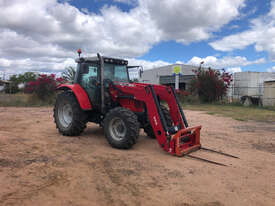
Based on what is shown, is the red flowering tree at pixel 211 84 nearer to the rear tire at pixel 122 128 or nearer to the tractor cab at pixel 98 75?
the tractor cab at pixel 98 75

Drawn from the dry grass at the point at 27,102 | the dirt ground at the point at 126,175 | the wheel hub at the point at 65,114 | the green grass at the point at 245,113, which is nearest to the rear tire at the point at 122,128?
the dirt ground at the point at 126,175

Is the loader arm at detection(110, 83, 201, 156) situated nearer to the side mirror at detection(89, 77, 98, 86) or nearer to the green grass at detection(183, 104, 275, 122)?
the side mirror at detection(89, 77, 98, 86)

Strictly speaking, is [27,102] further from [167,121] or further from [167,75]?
[167,75]

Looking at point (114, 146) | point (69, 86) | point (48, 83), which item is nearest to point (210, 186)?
point (114, 146)

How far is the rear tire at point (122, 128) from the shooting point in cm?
526

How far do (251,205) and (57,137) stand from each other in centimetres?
524

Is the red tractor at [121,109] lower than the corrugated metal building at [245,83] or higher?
lower

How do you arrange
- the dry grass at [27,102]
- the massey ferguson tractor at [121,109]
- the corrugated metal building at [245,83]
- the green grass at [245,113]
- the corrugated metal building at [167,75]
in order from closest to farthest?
the massey ferguson tractor at [121,109], the green grass at [245,113], the dry grass at [27,102], the corrugated metal building at [245,83], the corrugated metal building at [167,75]

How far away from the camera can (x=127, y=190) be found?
11.2 ft

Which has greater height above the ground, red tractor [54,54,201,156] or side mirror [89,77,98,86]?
side mirror [89,77,98,86]

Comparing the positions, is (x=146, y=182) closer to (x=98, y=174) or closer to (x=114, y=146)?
(x=98, y=174)

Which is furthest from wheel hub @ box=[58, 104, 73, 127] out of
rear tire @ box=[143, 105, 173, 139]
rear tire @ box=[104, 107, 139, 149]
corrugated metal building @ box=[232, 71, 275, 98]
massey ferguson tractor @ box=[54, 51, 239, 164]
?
corrugated metal building @ box=[232, 71, 275, 98]

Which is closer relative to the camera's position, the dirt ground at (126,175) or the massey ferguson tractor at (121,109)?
the dirt ground at (126,175)

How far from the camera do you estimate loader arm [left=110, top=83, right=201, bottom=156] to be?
16.6 ft
